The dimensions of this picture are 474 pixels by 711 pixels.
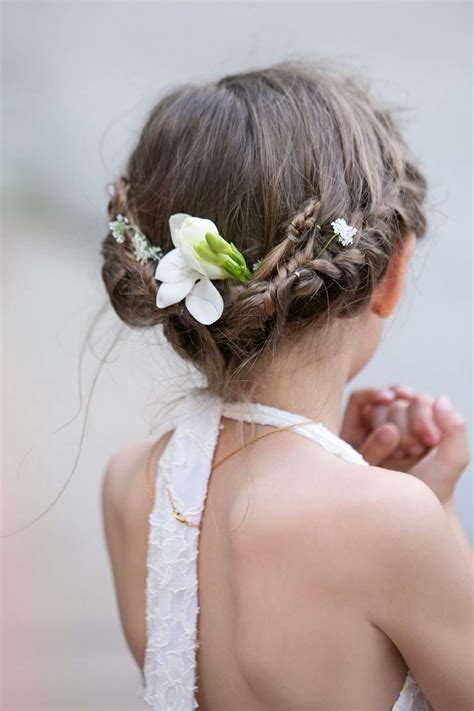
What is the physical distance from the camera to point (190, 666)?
1.08 meters

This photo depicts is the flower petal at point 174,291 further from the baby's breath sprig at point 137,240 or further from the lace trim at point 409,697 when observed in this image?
the lace trim at point 409,697

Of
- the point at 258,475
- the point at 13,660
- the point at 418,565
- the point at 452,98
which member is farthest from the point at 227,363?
the point at 13,660

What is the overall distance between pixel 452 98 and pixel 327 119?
1502 millimetres

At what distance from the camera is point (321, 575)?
38.2 inches

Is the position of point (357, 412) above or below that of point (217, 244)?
below

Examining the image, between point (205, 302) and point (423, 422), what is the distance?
2.19 feet

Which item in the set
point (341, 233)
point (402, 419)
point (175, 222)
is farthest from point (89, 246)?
point (341, 233)

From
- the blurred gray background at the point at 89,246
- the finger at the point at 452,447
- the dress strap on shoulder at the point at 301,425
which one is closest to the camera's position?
the dress strap on shoulder at the point at 301,425

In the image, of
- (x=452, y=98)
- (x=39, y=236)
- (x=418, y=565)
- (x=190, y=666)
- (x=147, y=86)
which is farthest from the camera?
(x=39, y=236)

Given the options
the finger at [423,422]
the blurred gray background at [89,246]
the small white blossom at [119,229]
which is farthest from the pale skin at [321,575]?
the blurred gray background at [89,246]

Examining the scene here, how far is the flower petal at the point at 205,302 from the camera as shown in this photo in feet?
3.18

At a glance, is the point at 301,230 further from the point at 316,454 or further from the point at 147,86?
the point at 147,86

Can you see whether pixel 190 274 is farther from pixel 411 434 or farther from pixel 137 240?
pixel 411 434

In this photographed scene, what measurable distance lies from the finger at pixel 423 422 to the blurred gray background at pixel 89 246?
2.59 ft
